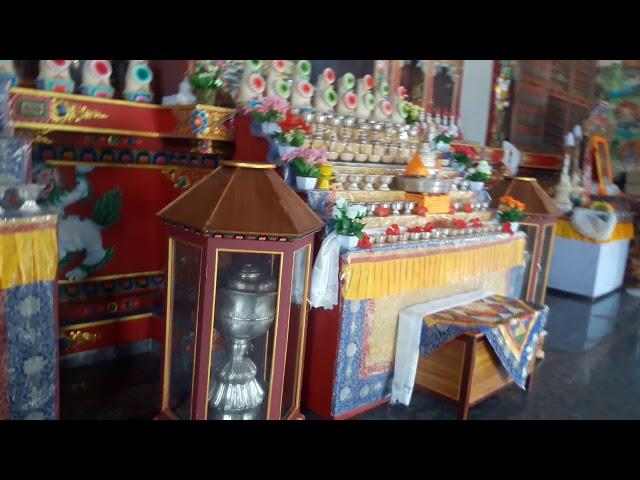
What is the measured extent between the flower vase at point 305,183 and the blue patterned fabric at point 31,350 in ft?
5.11

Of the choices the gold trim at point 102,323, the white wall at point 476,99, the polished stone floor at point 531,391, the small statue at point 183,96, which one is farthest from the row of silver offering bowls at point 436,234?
the white wall at point 476,99

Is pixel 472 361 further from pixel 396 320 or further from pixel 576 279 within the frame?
pixel 576 279

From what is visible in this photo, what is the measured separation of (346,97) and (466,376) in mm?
2500

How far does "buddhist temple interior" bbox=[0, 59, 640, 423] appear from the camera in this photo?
2811 millimetres

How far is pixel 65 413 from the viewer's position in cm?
338

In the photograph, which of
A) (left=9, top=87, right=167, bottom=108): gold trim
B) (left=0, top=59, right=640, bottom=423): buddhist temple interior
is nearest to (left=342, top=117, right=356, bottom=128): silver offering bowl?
(left=0, top=59, right=640, bottom=423): buddhist temple interior

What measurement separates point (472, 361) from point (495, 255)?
1.36 meters

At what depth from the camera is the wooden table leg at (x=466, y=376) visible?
3449mm

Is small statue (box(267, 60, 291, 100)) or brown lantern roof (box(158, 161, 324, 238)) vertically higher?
small statue (box(267, 60, 291, 100))

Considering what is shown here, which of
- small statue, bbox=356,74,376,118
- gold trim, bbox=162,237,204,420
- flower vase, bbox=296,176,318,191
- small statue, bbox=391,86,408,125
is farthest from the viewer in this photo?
small statue, bbox=391,86,408,125

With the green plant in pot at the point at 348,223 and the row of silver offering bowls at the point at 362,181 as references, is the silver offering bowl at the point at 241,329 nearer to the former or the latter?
the green plant in pot at the point at 348,223

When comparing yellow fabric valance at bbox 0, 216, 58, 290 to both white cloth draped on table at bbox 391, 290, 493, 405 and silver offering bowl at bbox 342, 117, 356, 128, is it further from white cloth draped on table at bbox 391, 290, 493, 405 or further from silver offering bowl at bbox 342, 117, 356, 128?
silver offering bowl at bbox 342, 117, 356, 128

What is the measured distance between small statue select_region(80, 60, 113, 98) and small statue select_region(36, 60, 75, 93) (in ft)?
0.47

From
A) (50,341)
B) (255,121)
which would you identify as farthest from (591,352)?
(50,341)
